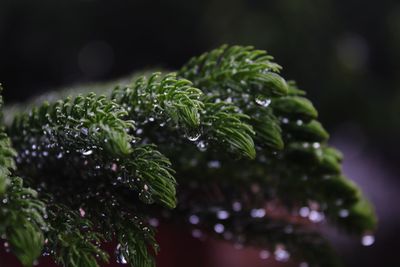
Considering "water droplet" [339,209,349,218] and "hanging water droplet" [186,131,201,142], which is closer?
"hanging water droplet" [186,131,201,142]

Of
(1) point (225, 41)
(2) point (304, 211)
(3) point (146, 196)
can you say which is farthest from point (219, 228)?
(1) point (225, 41)

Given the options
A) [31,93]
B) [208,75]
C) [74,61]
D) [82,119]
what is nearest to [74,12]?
[74,61]

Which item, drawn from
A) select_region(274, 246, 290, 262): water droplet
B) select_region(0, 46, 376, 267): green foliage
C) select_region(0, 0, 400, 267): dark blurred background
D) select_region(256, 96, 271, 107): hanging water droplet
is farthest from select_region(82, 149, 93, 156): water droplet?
select_region(0, 0, 400, 267): dark blurred background

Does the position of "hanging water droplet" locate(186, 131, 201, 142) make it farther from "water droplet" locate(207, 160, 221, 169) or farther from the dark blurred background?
the dark blurred background

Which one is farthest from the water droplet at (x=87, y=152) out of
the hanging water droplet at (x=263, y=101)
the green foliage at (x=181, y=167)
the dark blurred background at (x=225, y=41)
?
the dark blurred background at (x=225, y=41)

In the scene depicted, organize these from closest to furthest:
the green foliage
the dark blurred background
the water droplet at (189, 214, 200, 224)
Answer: the green foliage < the water droplet at (189, 214, 200, 224) < the dark blurred background

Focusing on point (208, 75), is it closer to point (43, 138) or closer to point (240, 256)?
point (43, 138)

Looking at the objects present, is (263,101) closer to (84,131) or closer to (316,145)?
(316,145)
